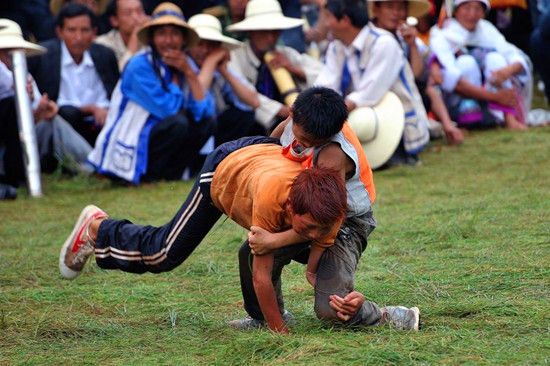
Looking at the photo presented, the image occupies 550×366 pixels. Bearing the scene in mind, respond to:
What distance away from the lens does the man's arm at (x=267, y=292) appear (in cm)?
312

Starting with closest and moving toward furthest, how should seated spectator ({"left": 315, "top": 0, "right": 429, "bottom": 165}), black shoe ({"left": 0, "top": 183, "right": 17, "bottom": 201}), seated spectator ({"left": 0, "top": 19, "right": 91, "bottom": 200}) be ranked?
black shoe ({"left": 0, "top": 183, "right": 17, "bottom": 201}) → seated spectator ({"left": 0, "top": 19, "right": 91, "bottom": 200}) → seated spectator ({"left": 315, "top": 0, "right": 429, "bottom": 165})

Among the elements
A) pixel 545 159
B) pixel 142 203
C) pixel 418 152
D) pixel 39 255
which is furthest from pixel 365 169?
pixel 418 152

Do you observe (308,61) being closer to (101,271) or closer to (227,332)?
(101,271)

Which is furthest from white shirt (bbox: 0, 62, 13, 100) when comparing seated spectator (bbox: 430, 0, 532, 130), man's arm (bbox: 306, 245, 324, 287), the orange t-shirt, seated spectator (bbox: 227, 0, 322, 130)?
man's arm (bbox: 306, 245, 324, 287)

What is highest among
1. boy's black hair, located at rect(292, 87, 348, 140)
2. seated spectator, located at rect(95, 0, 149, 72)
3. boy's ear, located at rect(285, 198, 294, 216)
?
boy's black hair, located at rect(292, 87, 348, 140)

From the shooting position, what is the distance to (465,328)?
3.16 metres

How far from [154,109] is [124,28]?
1.43m

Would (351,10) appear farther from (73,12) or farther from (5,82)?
(5,82)

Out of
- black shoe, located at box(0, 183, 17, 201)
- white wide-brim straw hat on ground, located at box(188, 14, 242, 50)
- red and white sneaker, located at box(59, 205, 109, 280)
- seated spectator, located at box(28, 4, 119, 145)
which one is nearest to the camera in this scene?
red and white sneaker, located at box(59, 205, 109, 280)

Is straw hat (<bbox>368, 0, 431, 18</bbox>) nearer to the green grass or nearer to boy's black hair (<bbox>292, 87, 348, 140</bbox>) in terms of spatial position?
the green grass

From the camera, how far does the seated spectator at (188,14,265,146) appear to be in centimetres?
710

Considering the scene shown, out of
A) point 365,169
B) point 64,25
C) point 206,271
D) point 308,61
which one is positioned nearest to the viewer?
point 365,169

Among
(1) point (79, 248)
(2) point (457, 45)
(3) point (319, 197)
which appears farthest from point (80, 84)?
(3) point (319, 197)

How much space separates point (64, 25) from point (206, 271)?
A: 3.70 m
